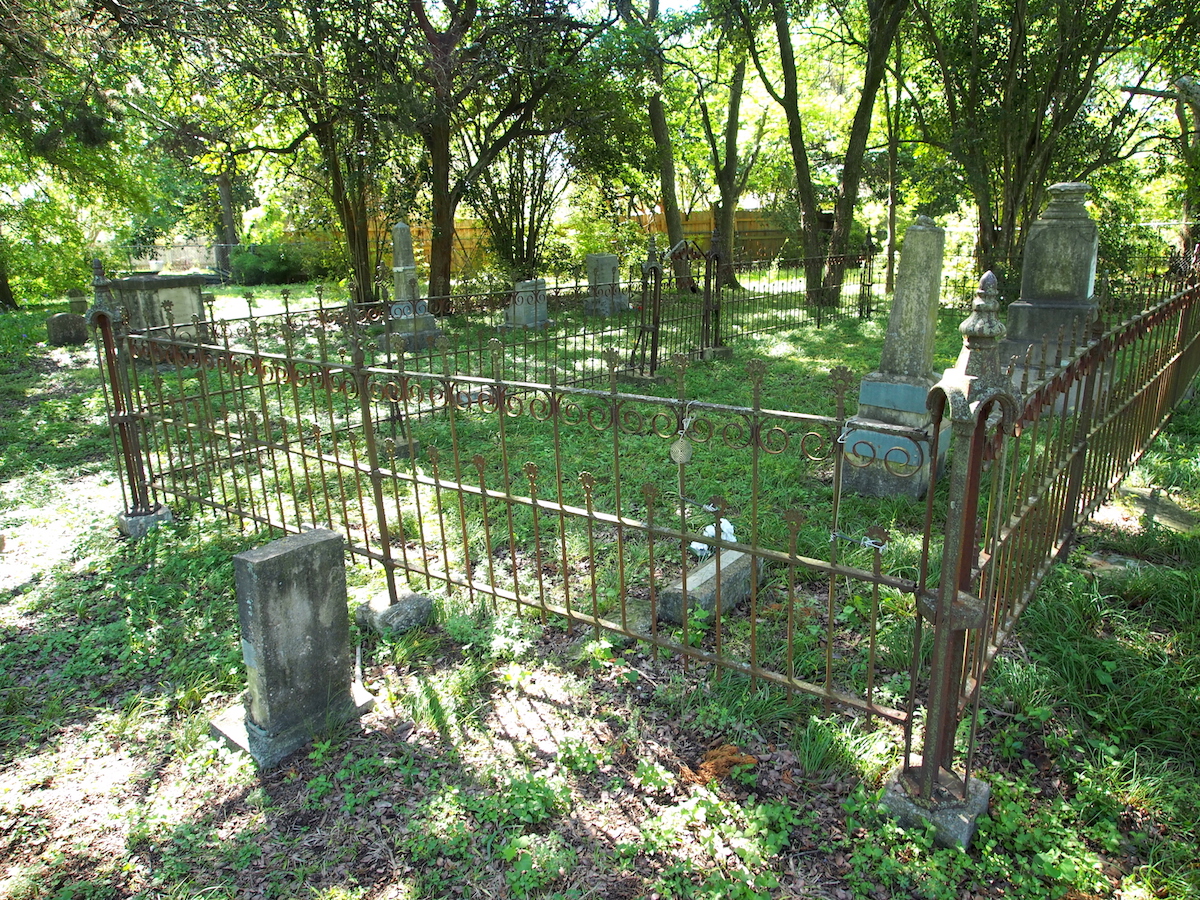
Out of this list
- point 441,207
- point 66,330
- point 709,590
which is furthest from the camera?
point 441,207

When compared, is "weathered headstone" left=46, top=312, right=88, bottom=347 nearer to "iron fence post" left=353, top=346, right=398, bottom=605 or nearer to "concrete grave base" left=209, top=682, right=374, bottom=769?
"iron fence post" left=353, top=346, right=398, bottom=605

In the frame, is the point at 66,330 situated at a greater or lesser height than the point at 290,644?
greater

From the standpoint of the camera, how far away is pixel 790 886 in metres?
2.48

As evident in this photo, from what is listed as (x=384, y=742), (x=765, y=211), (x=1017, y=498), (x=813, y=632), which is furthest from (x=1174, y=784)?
(x=765, y=211)

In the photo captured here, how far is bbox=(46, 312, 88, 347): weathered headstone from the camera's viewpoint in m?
13.2

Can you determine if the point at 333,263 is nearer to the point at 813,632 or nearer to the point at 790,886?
the point at 813,632

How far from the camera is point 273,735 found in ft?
10.3

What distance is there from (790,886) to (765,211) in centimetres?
2667

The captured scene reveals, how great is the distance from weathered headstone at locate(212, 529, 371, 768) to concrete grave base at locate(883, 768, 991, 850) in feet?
7.23

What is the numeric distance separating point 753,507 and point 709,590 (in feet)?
3.93

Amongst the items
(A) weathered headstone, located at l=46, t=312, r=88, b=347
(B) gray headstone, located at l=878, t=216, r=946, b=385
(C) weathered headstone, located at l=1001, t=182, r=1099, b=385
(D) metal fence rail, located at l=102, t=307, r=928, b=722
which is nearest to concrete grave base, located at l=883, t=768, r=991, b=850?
(D) metal fence rail, located at l=102, t=307, r=928, b=722

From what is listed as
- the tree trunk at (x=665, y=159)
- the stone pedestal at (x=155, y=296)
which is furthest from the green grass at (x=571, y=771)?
the tree trunk at (x=665, y=159)

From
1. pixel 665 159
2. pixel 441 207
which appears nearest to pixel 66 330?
pixel 441 207

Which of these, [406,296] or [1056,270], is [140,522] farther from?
[406,296]
